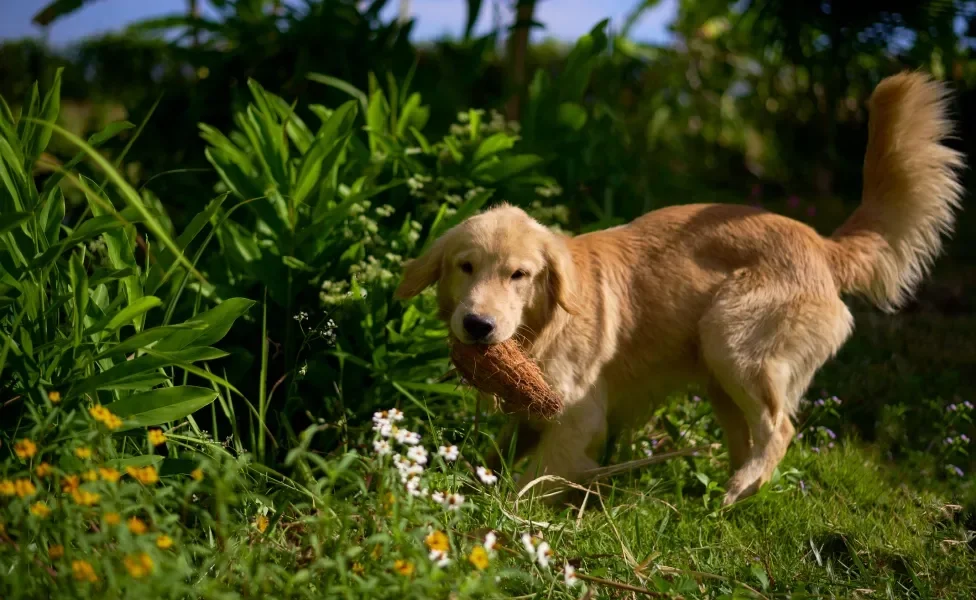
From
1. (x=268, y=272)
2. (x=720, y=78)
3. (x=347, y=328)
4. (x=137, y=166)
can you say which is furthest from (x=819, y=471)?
(x=720, y=78)

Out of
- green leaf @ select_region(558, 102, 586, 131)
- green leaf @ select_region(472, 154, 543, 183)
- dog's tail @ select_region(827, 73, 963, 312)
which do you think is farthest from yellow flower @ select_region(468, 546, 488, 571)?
green leaf @ select_region(558, 102, 586, 131)

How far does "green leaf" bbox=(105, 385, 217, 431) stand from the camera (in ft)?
9.06

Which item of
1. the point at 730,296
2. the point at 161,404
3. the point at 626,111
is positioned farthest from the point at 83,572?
the point at 626,111

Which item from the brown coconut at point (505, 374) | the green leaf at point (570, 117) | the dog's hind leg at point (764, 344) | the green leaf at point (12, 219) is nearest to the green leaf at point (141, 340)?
the green leaf at point (12, 219)

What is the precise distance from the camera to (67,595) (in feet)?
6.52

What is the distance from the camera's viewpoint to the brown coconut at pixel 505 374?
3.15m

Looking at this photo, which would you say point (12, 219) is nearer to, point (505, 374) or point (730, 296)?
point (505, 374)

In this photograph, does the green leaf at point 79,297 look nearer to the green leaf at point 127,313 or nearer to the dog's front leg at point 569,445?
the green leaf at point 127,313

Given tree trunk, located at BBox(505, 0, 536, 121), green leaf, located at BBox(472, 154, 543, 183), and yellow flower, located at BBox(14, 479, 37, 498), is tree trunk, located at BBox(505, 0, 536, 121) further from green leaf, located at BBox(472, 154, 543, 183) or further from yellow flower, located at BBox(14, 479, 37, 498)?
yellow flower, located at BBox(14, 479, 37, 498)

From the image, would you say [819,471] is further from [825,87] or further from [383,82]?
[825,87]

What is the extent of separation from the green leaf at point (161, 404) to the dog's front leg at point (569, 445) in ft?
4.27

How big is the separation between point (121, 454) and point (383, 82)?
3541 millimetres

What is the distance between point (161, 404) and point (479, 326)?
1060 millimetres

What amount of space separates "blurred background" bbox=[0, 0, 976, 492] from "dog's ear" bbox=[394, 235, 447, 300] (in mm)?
346
